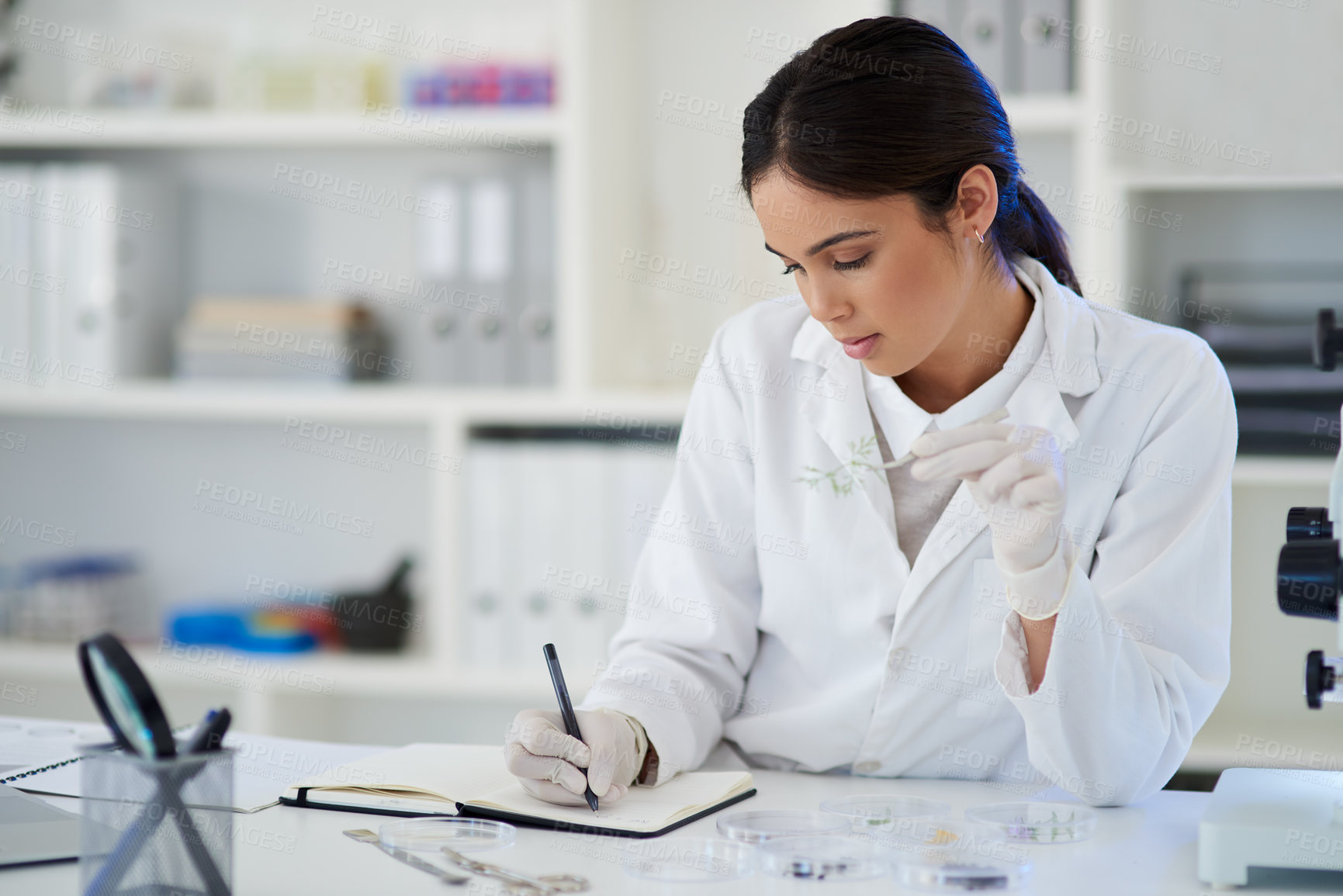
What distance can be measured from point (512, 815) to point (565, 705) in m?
0.10

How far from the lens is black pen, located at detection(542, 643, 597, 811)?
3.19ft

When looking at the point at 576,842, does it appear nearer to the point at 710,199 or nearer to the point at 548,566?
the point at 548,566

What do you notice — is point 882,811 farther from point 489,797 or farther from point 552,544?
point 552,544

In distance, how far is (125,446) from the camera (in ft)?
8.81

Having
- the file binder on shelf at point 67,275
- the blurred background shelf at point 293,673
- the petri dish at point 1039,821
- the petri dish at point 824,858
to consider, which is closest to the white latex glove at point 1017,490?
the petri dish at point 1039,821

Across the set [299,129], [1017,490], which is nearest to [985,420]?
[1017,490]

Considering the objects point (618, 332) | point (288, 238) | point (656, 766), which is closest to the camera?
point (656, 766)

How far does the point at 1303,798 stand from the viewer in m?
0.89

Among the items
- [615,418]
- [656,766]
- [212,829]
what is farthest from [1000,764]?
[615,418]

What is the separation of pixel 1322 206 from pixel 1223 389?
1230 mm

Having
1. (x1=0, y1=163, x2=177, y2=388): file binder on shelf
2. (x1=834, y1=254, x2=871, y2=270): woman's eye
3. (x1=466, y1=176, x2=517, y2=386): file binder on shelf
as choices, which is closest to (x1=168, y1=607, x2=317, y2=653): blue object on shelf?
(x1=0, y1=163, x2=177, y2=388): file binder on shelf

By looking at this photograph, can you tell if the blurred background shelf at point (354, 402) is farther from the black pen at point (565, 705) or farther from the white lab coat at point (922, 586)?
the black pen at point (565, 705)

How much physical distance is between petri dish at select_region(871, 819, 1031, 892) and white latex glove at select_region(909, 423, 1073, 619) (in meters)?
0.19

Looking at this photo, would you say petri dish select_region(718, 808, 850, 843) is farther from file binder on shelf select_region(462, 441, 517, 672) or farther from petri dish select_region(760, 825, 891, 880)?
file binder on shelf select_region(462, 441, 517, 672)
